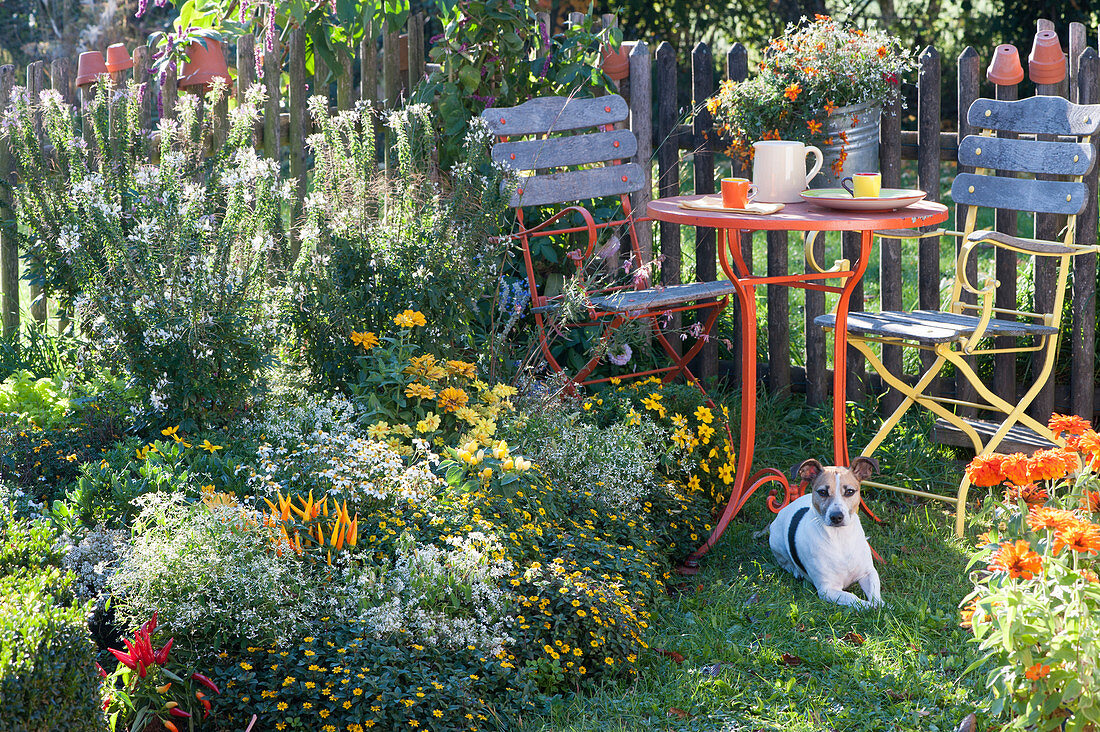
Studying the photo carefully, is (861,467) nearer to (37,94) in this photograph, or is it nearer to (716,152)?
(716,152)

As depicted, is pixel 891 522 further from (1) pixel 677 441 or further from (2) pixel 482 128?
(2) pixel 482 128

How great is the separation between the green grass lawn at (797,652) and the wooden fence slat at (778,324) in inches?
40.5

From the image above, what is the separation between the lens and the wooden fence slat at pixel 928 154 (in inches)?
179

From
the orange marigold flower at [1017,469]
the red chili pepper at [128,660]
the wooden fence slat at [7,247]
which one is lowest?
the red chili pepper at [128,660]

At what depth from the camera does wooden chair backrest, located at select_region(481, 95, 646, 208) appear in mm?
4633

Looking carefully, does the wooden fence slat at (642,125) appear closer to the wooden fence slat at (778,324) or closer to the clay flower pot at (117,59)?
the wooden fence slat at (778,324)

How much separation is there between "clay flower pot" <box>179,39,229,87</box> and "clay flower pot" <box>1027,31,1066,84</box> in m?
3.47

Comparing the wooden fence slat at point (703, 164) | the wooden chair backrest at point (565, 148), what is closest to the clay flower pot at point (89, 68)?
the wooden chair backrest at point (565, 148)

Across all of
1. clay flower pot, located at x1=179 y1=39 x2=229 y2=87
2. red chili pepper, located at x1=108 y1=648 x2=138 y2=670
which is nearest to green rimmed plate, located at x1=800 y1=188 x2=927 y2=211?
red chili pepper, located at x1=108 y1=648 x2=138 y2=670

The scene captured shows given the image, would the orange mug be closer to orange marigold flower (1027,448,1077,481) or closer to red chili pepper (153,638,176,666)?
orange marigold flower (1027,448,1077,481)

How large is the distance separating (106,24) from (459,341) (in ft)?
32.2

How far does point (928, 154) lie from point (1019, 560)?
9.57ft

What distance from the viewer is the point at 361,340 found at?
3705mm

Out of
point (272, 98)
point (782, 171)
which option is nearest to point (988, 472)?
point (782, 171)
